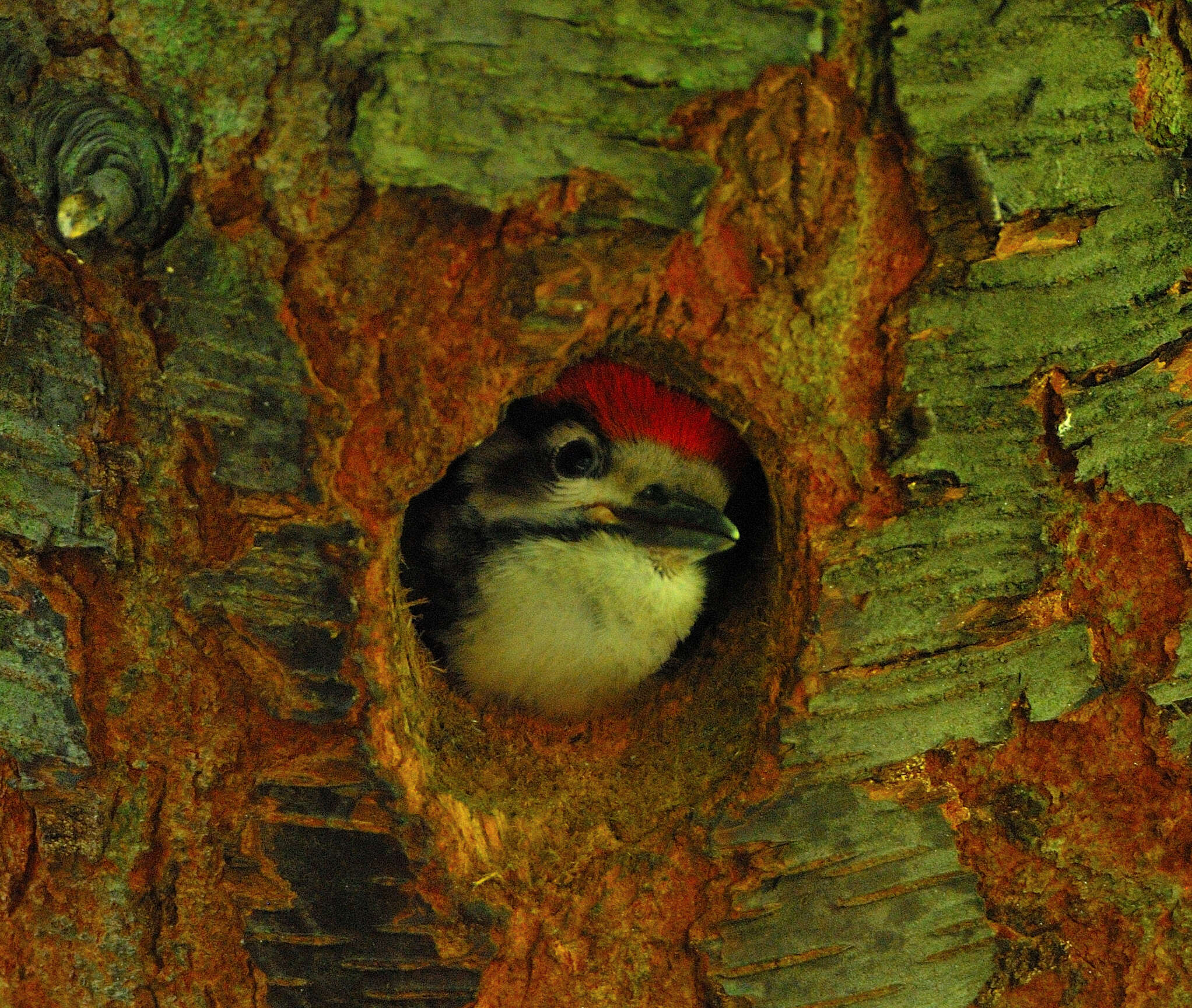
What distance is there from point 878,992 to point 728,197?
5.26ft

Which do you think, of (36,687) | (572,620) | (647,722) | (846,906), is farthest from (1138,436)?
(36,687)

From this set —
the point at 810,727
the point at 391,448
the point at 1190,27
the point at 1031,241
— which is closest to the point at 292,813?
the point at 391,448

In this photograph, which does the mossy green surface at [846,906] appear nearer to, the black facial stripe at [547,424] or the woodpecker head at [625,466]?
the woodpecker head at [625,466]

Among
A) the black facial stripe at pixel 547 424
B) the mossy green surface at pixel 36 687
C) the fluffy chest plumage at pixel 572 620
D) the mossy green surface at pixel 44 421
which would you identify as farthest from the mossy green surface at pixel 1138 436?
the mossy green surface at pixel 36 687

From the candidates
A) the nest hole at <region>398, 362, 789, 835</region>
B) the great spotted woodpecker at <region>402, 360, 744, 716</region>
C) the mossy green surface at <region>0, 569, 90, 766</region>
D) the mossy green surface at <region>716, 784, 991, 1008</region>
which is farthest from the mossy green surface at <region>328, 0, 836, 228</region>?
the mossy green surface at <region>716, 784, 991, 1008</region>

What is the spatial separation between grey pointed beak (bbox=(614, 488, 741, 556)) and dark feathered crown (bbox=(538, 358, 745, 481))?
0.16 meters

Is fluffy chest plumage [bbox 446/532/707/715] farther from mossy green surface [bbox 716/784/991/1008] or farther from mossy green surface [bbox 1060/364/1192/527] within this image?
mossy green surface [bbox 1060/364/1192/527]

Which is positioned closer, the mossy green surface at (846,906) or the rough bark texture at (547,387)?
the rough bark texture at (547,387)

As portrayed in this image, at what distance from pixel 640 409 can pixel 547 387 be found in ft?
2.83

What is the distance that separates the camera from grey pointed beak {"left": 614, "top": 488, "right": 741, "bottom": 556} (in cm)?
301

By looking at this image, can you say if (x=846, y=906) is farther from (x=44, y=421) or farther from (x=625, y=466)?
(x=44, y=421)

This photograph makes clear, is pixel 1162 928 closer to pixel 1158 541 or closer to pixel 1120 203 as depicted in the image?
pixel 1158 541

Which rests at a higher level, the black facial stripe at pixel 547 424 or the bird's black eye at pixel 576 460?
the black facial stripe at pixel 547 424

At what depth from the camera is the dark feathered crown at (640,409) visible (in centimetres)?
315
